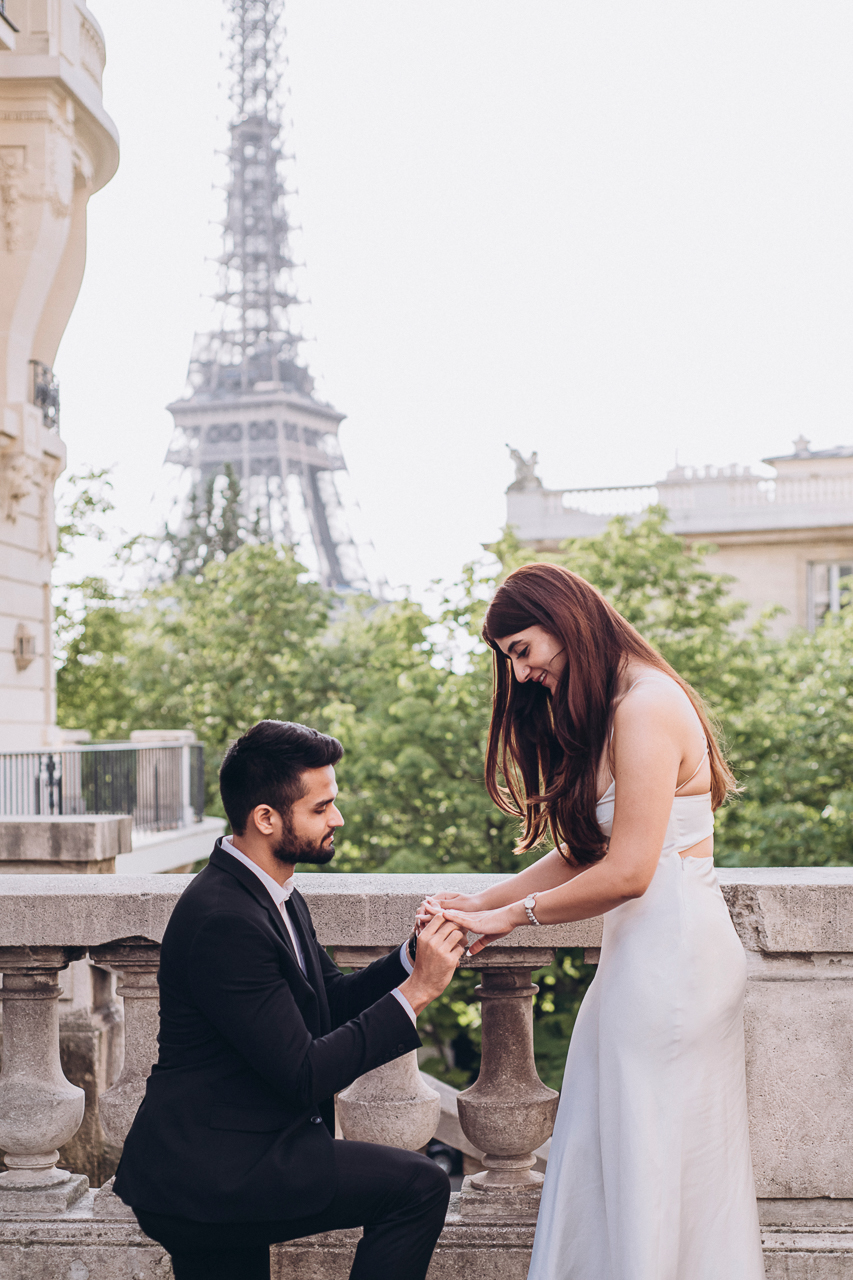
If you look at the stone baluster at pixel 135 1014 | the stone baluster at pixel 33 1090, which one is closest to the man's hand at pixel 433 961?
the stone baluster at pixel 135 1014

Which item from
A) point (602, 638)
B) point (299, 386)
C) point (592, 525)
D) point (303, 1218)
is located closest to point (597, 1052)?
point (303, 1218)

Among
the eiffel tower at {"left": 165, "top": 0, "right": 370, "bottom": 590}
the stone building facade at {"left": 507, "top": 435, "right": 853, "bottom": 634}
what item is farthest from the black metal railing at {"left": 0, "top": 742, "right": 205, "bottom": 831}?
the eiffel tower at {"left": 165, "top": 0, "right": 370, "bottom": 590}

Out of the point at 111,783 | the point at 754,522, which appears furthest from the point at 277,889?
the point at 754,522

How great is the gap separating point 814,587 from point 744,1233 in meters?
32.1

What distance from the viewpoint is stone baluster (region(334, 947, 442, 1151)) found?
3.22 meters

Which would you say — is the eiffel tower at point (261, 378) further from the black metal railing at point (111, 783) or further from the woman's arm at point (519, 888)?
the woman's arm at point (519, 888)

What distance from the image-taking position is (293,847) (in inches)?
103

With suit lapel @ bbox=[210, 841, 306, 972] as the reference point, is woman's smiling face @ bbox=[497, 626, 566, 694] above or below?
above

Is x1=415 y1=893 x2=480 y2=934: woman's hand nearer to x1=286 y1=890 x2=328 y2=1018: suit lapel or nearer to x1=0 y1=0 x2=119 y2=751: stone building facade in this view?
x1=286 y1=890 x2=328 y2=1018: suit lapel

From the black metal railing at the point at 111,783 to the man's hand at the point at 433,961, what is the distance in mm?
13512

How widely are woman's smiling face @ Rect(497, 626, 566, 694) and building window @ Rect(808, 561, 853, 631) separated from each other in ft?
102

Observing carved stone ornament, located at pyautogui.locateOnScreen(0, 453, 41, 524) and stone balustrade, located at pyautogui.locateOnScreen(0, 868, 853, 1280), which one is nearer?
stone balustrade, located at pyautogui.locateOnScreen(0, 868, 853, 1280)

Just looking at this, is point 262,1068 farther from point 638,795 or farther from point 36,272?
point 36,272

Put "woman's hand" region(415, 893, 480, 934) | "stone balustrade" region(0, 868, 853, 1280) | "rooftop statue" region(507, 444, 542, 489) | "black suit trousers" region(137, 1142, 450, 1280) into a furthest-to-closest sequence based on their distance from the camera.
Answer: "rooftop statue" region(507, 444, 542, 489)
"stone balustrade" region(0, 868, 853, 1280)
"woman's hand" region(415, 893, 480, 934)
"black suit trousers" region(137, 1142, 450, 1280)
